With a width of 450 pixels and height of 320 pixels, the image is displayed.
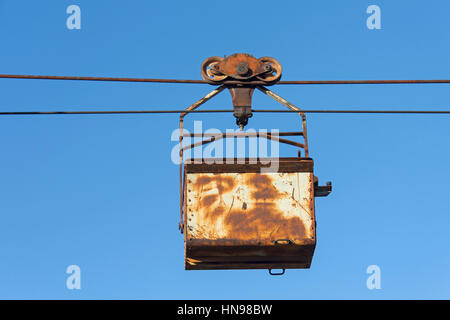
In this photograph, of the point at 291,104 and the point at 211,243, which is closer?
the point at 211,243

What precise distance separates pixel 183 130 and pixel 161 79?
0.63 meters

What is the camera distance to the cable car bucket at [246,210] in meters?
9.91

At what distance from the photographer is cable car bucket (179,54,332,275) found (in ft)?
32.5

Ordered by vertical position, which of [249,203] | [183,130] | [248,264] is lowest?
[248,264]

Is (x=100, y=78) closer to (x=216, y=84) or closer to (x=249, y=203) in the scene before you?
(x=216, y=84)

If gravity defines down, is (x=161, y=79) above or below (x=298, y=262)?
above

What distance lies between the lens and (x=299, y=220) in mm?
9969

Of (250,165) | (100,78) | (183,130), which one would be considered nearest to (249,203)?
(250,165)

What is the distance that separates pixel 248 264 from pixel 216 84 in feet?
6.59

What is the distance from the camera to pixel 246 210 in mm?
9961

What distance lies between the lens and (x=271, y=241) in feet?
32.6

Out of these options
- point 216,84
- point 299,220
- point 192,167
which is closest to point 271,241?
point 299,220

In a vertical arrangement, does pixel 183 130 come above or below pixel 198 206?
above

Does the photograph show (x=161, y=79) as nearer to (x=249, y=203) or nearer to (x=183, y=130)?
(x=183, y=130)
